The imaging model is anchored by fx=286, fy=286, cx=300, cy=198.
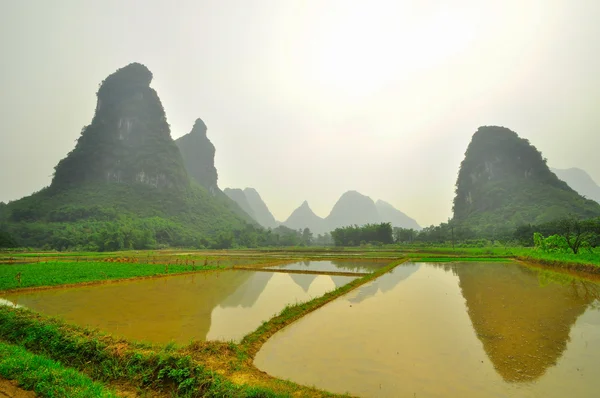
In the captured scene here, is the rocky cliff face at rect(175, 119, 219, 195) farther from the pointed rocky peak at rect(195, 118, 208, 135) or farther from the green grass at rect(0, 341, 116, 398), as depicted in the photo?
the green grass at rect(0, 341, 116, 398)

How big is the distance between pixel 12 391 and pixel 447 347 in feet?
26.6

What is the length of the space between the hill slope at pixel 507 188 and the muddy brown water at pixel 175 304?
6335 cm

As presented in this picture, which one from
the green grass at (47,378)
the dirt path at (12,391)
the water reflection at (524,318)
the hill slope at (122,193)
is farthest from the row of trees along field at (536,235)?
the hill slope at (122,193)

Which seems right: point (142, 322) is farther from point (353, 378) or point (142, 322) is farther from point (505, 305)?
point (505, 305)

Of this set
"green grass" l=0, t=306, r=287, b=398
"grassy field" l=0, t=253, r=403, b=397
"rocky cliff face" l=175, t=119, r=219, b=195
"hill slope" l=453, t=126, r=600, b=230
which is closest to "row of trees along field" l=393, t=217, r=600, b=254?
"hill slope" l=453, t=126, r=600, b=230

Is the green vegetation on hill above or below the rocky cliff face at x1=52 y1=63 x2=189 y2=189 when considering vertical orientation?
below

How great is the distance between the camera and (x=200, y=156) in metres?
122

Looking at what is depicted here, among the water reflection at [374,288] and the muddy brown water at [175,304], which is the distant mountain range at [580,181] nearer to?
the water reflection at [374,288]

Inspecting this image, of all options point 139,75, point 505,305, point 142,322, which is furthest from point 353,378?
point 139,75

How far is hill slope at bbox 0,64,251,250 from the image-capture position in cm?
5112

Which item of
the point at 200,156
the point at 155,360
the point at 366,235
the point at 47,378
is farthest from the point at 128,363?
the point at 200,156

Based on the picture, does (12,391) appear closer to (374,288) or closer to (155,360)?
(155,360)

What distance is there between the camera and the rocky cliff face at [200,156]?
11888 cm

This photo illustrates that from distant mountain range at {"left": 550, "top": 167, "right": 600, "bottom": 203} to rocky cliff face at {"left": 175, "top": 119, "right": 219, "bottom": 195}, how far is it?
8356 inches
